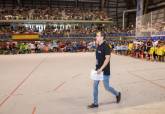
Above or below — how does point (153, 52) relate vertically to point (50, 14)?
below

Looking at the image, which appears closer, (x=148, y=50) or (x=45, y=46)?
(x=148, y=50)

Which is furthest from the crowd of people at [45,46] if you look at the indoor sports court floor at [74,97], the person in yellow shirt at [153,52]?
the indoor sports court floor at [74,97]

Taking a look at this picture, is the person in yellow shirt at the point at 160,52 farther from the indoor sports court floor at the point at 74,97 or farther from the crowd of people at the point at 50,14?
the crowd of people at the point at 50,14

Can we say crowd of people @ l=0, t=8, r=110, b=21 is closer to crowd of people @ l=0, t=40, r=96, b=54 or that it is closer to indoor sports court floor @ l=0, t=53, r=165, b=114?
crowd of people @ l=0, t=40, r=96, b=54

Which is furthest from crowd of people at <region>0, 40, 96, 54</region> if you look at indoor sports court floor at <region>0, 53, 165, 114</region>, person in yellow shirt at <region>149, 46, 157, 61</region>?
indoor sports court floor at <region>0, 53, 165, 114</region>

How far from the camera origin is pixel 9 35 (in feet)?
120

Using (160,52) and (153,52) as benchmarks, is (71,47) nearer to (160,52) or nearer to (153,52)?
(153,52)

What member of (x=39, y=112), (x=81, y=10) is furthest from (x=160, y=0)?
(x=39, y=112)

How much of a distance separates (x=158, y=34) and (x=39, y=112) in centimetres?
1933

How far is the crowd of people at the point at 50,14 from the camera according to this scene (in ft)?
138

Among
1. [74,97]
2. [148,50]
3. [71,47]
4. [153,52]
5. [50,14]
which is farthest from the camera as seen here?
[50,14]

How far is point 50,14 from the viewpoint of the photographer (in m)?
44.8

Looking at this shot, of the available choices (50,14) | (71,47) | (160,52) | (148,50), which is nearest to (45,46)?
(71,47)

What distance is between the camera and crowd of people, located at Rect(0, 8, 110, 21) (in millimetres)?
42062
